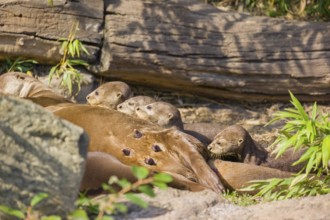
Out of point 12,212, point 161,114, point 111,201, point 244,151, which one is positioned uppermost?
point 111,201

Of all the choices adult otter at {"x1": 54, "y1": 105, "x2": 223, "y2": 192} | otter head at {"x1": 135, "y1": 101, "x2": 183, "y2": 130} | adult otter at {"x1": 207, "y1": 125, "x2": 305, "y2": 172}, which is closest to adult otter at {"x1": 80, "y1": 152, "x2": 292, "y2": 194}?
adult otter at {"x1": 54, "y1": 105, "x2": 223, "y2": 192}

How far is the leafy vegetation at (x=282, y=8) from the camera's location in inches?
416

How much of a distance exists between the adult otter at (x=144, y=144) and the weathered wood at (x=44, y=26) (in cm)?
194

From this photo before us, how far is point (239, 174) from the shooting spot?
707 cm

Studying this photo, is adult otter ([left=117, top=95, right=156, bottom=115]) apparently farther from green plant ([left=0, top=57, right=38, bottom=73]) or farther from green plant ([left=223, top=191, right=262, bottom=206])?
green plant ([left=223, top=191, right=262, bottom=206])

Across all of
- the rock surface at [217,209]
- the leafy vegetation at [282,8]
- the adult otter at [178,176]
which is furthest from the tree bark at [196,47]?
the rock surface at [217,209]

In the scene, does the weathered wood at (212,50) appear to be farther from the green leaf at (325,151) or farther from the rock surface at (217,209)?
the rock surface at (217,209)

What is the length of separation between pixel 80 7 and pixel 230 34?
162cm

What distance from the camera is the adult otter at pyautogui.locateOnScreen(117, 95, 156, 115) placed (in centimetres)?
902

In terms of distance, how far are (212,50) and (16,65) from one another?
209 centimetres

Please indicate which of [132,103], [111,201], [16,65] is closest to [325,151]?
[111,201]

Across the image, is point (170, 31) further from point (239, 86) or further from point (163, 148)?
point (163, 148)

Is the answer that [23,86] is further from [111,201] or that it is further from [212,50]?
[111,201]

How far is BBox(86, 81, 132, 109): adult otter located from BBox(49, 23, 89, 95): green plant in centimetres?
22
